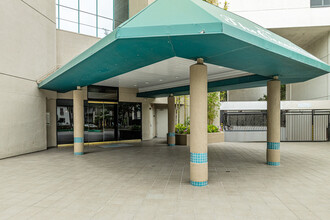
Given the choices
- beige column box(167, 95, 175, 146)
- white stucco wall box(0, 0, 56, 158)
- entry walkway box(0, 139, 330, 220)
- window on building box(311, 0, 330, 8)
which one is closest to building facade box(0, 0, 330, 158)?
white stucco wall box(0, 0, 56, 158)

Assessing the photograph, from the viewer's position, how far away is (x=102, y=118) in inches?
605

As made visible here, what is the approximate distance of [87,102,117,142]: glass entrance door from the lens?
1495cm

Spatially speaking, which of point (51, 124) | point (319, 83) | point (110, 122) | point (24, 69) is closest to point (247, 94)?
point (319, 83)

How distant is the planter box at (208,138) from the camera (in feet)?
49.1

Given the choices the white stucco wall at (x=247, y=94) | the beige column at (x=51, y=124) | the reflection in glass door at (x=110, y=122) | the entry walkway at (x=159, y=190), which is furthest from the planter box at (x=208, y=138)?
the white stucco wall at (x=247, y=94)

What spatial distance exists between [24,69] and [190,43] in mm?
9935

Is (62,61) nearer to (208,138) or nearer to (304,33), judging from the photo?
(208,138)

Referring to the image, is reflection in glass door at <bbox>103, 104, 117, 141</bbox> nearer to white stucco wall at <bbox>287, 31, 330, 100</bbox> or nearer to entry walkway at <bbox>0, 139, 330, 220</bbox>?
entry walkway at <bbox>0, 139, 330, 220</bbox>

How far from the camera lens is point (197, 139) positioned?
605cm

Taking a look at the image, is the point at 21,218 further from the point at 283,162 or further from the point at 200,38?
the point at 283,162

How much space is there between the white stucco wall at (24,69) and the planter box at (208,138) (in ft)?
27.7

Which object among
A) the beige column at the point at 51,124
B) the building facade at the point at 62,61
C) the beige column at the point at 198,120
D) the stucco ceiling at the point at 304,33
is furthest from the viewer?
the stucco ceiling at the point at 304,33

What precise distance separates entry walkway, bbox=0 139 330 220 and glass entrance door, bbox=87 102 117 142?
583cm

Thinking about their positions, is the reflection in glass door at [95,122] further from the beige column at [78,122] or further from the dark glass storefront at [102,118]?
the beige column at [78,122]
